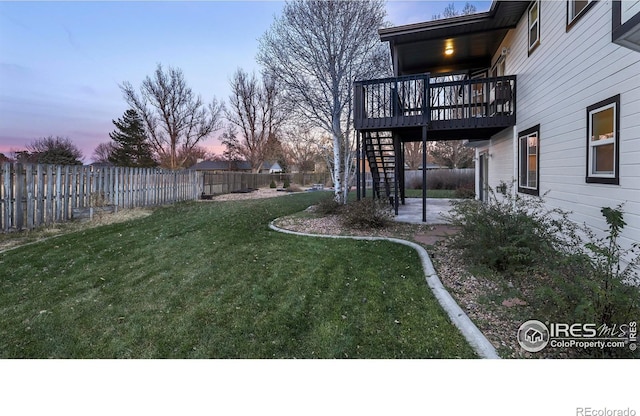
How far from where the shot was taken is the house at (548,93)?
10.4 ft

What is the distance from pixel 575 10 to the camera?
426cm

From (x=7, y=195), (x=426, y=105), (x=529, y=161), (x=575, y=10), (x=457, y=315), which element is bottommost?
(x=457, y=315)

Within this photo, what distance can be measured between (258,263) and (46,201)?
5.65 metres

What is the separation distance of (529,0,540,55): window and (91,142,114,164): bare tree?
102 feet

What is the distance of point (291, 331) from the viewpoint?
240 centimetres

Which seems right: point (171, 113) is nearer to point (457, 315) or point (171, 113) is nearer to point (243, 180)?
point (243, 180)

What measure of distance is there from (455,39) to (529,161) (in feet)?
11.4

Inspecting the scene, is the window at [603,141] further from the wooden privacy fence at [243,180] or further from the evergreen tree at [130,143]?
the evergreen tree at [130,143]

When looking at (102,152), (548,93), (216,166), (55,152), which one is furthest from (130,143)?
(548,93)

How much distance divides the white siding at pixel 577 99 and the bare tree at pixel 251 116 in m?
23.7
